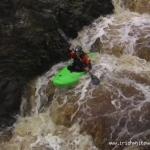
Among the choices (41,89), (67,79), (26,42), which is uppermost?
(26,42)

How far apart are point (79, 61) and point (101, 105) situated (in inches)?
42.5

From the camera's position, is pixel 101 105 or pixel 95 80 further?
pixel 95 80

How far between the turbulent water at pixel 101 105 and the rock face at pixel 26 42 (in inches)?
11.1

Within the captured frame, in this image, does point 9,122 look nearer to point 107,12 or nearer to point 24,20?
point 24,20

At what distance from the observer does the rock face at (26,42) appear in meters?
7.72

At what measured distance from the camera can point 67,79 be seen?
24.5 ft

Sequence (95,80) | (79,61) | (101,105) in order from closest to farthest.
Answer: (101,105) < (95,80) < (79,61)

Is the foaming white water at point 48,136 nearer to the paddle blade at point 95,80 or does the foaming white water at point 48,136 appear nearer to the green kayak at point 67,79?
the green kayak at point 67,79

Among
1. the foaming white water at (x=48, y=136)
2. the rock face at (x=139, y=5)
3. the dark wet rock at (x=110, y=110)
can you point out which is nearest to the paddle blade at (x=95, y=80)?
the dark wet rock at (x=110, y=110)

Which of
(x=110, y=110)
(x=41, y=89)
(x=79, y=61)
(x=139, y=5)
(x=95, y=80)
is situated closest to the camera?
(x=110, y=110)

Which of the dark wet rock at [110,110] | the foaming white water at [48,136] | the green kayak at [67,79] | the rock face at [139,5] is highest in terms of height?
the rock face at [139,5]

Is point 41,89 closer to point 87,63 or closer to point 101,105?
point 87,63

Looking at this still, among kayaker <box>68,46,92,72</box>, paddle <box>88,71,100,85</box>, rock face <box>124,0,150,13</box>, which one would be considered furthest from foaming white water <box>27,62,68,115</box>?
rock face <box>124,0,150,13</box>

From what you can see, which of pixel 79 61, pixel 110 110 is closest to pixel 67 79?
pixel 79 61
